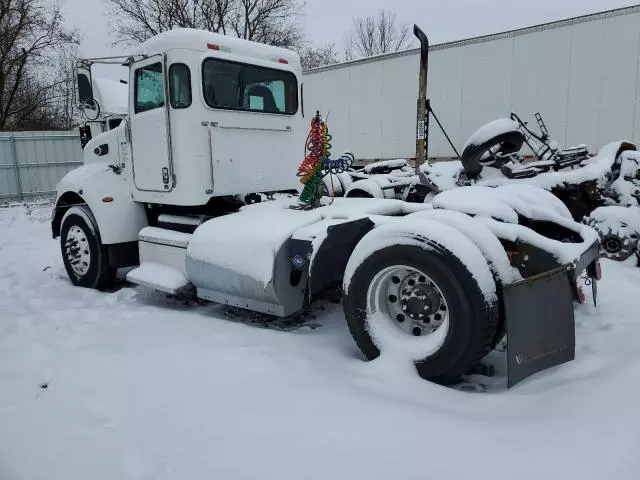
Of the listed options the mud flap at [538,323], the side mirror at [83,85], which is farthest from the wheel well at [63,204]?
the mud flap at [538,323]

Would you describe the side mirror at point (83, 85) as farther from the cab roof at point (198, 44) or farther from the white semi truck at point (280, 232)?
the cab roof at point (198, 44)

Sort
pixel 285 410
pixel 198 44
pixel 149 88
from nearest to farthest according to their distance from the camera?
pixel 285 410 → pixel 198 44 → pixel 149 88

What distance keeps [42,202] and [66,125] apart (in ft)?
82.7

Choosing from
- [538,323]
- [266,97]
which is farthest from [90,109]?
[538,323]

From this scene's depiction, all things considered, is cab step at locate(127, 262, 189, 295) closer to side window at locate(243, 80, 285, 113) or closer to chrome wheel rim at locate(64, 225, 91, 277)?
chrome wheel rim at locate(64, 225, 91, 277)

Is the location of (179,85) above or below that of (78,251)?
above

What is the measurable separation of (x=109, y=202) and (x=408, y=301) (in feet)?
12.6

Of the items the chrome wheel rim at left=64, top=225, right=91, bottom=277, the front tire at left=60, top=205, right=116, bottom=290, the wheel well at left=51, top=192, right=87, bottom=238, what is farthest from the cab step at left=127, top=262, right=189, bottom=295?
the wheel well at left=51, top=192, right=87, bottom=238

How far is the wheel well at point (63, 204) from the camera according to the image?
6238mm

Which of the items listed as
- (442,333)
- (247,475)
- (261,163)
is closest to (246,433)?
(247,475)

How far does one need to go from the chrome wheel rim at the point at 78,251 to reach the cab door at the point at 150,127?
99cm

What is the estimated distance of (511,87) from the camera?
37.0 ft

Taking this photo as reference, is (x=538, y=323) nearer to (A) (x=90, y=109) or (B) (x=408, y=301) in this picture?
(B) (x=408, y=301)

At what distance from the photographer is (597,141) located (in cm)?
1027
